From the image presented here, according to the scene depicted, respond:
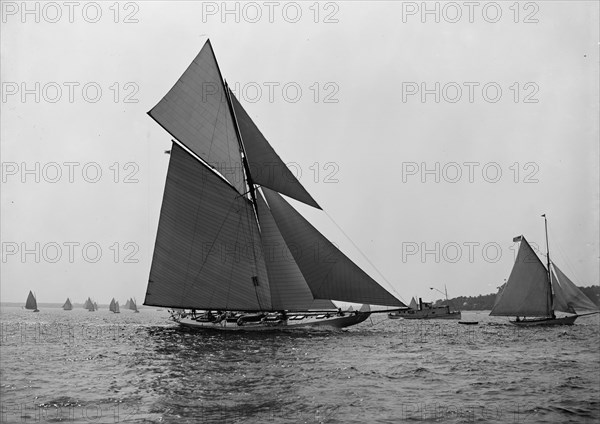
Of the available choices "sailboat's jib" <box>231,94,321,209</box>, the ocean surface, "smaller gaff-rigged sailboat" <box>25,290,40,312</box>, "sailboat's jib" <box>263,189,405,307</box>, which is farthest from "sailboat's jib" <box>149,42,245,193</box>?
"smaller gaff-rigged sailboat" <box>25,290,40,312</box>

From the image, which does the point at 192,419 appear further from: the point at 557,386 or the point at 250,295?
the point at 250,295

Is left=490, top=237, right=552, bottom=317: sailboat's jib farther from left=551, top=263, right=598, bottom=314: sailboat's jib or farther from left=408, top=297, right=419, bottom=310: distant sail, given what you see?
left=408, top=297, right=419, bottom=310: distant sail

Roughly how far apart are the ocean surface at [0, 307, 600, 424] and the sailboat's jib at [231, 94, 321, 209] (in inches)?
505

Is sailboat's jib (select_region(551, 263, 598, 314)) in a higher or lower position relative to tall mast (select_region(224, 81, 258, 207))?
lower

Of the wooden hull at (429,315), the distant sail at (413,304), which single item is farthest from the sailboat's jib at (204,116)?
the distant sail at (413,304)

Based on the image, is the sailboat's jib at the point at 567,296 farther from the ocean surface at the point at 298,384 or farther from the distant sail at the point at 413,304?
the distant sail at the point at 413,304

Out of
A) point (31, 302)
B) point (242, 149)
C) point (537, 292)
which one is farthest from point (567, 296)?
point (31, 302)

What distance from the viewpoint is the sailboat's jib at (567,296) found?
64.3 m

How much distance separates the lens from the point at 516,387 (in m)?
20.0

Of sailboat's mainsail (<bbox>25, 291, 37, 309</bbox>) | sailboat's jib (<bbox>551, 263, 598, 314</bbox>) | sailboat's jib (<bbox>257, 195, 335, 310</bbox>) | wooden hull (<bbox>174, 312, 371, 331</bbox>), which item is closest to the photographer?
wooden hull (<bbox>174, 312, 371, 331</bbox>)

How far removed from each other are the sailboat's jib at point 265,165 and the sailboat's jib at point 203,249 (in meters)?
2.80

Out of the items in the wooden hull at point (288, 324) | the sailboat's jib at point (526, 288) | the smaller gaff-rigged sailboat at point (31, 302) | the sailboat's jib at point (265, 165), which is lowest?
the smaller gaff-rigged sailboat at point (31, 302)

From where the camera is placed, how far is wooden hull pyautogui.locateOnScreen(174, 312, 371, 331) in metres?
42.2

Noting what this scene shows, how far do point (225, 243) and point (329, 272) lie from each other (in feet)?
26.0
